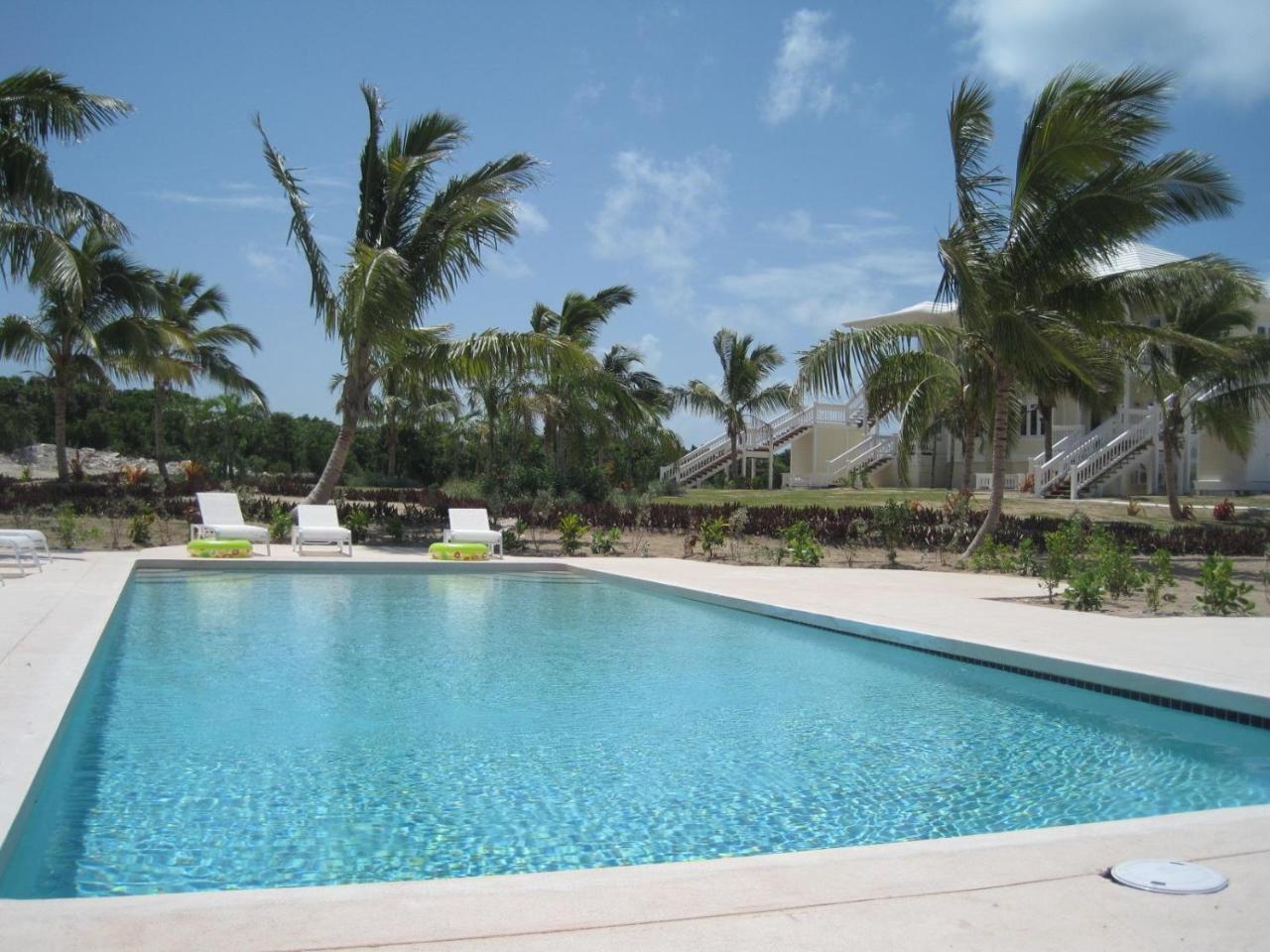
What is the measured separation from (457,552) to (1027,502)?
14.3 m

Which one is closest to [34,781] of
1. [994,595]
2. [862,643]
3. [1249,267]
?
[862,643]

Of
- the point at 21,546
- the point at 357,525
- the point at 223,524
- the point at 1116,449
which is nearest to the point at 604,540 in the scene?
the point at 357,525

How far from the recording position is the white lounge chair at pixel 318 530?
15.5m

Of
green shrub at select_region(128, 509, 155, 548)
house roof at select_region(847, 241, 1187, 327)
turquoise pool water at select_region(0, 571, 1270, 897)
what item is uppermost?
house roof at select_region(847, 241, 1187, 327)

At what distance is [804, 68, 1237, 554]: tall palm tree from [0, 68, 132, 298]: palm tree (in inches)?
504

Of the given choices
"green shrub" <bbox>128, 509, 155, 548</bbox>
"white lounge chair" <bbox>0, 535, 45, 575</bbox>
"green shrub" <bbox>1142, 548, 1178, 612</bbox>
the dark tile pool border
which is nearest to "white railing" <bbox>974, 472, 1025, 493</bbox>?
"green shrub" <bbox>1142, 548, 1178, 612</bbox>

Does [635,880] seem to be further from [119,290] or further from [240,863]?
[119,290]

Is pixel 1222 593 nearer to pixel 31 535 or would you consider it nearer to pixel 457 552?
pixel 457 552

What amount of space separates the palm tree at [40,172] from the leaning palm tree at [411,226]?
280cm

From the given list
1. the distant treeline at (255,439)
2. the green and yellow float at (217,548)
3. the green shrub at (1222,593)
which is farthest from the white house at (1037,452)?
the green and yellow float at (217,548)

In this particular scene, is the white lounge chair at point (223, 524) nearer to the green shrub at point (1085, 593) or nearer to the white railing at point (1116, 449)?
the green shrub at point (1085, 593)

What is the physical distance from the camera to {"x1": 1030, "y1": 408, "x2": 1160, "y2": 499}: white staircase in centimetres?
2500

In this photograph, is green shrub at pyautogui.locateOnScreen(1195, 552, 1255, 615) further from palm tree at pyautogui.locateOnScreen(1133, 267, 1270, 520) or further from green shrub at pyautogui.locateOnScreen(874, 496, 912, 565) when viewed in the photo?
palm tree at pyautogui.locateOnScreen(1133, 267, 1270, 520)

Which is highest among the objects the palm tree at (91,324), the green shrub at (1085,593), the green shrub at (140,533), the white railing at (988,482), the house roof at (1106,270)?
the house roof at (1106,270)
